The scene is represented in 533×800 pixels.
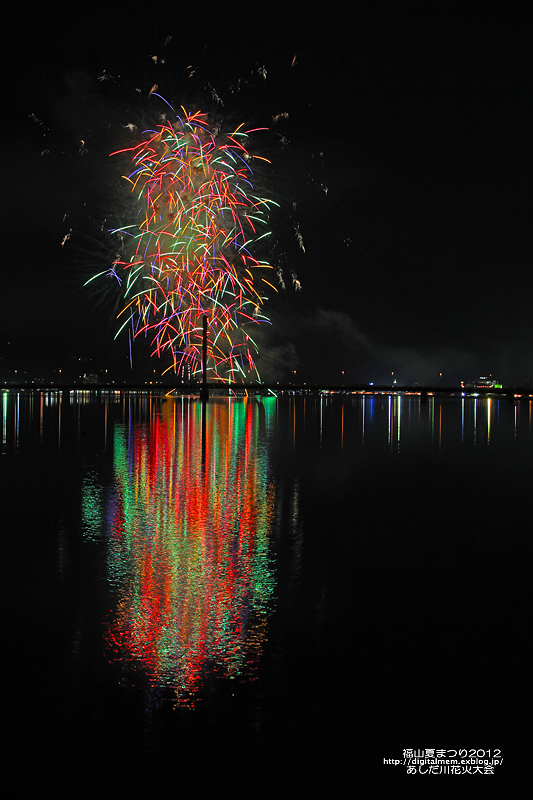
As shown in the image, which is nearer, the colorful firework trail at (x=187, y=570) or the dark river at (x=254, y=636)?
the dark river at (x=254, y=636)

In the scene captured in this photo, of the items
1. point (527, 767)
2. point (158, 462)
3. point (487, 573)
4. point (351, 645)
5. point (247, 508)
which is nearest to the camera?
point (527, 767)

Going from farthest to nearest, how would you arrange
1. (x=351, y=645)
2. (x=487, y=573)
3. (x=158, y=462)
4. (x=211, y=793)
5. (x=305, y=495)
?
(x=158, y=462) < (x=305, y=495) < (x=487, y=573) < (x=351, y=645) < (x=211, y=793)

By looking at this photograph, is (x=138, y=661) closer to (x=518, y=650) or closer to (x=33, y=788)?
(x=33, y=788)

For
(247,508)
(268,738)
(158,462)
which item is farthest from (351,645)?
(158,462)

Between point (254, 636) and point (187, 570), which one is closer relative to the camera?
point (254, 636)

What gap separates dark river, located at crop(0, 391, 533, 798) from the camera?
14.0ft

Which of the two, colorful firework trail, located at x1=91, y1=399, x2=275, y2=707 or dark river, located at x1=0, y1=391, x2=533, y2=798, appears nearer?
dark river, located at x1=0, y1=391, x2=533, y2=798

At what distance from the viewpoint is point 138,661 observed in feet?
18.1

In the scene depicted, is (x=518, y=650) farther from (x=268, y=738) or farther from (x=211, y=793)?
(x=211, y=793)

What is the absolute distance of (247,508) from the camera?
482 inches

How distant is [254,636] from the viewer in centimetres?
614

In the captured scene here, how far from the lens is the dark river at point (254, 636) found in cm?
427

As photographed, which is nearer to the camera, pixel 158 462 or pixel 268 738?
pixel 268 738

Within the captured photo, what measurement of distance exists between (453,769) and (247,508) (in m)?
8.07
